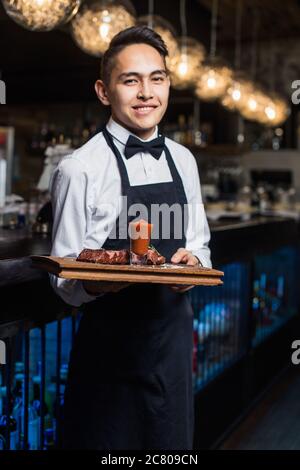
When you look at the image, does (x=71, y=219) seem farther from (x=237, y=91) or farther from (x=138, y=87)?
(x=237, y=91)

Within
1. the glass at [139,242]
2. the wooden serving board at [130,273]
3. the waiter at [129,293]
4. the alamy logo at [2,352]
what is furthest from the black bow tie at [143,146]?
the alamy logo at [2,352]

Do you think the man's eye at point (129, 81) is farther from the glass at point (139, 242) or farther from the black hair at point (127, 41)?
the glass at point (139, 242)

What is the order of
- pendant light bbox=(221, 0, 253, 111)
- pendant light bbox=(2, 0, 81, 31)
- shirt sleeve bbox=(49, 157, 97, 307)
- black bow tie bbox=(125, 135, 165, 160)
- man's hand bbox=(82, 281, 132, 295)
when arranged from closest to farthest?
man's hand bbox=(82, 281, 132, 295), shirt sleeve bbox=(49, 157, 97, 307), black bow tie bbox=(125, 135, 165, 160), pendant light bbox=(2, 0, 81, 31), pendant light bbox=(221, 0, 253, 111)

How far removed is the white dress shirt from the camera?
5.47 feet

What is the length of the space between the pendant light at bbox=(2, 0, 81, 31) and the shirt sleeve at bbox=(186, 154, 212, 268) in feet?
3.13

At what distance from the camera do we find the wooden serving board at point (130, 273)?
A: 1.43 metres

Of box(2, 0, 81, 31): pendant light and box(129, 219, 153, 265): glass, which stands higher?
box(2, 0, 81, 31): pendant light

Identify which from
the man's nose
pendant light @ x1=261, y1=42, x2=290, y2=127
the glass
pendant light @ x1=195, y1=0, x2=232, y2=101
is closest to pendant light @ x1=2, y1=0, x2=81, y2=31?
the man's nose

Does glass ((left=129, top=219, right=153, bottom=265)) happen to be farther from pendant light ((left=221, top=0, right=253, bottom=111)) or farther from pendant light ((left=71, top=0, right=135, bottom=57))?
pendant light ((left=221, top=0, right=253, bottom=111))

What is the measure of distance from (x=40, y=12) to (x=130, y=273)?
1408mm

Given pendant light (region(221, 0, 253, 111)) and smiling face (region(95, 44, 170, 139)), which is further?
pendant light (region(221, 0, 253, 111))

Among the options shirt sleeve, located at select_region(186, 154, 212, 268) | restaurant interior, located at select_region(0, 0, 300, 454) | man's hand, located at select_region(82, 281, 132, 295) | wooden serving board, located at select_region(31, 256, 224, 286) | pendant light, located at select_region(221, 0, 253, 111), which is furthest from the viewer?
pendant light, located at select_region(221, 0, 253, 111)

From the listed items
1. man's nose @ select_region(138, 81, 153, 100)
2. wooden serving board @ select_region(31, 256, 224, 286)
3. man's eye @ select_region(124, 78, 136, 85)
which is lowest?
wooden serving board @ select_region(31, 256, 224, 286)
